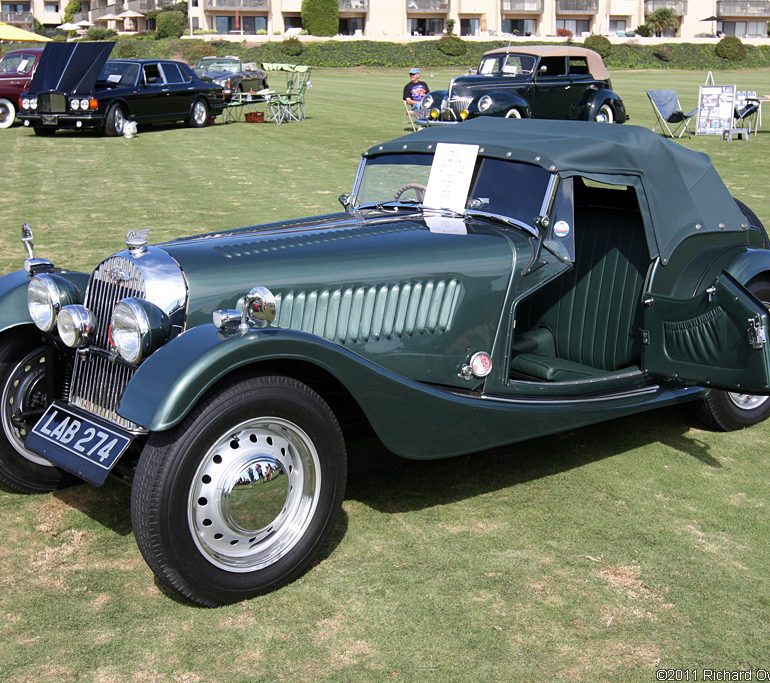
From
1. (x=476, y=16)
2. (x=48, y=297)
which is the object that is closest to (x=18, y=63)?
(x=48, y=297)

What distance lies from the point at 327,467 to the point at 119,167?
14082mm

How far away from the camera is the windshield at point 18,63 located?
23.2 m

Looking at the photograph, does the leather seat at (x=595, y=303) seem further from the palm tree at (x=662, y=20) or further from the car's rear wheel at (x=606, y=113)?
the palm tree at (x=662, y=20)

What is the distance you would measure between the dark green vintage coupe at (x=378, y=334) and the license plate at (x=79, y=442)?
10 mm

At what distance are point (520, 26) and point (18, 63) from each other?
69030mm

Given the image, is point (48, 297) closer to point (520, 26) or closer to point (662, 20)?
point (520, 26)

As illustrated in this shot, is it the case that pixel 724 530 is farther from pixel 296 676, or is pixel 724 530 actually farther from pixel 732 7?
pixel 732 7

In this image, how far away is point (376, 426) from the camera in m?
4.04

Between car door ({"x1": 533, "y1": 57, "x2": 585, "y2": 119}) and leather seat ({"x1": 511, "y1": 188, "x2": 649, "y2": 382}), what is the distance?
17.3 m

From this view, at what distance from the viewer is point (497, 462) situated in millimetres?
5066

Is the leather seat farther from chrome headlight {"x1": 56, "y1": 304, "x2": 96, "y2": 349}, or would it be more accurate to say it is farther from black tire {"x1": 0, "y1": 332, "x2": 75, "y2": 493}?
black tire {"x1": 0, "y1": 332, "x2": 75, "y2": 493}

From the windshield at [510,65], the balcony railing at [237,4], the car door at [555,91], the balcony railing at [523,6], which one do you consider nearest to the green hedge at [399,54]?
the balcony railing at [237,4]

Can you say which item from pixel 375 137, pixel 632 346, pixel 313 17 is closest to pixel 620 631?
pixel 632 346

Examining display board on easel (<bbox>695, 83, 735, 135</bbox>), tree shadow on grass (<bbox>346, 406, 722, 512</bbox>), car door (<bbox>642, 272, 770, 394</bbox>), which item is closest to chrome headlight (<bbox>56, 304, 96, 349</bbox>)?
tree shadow on grass (<bbox>346, 406, 722, 512</bbox>)
